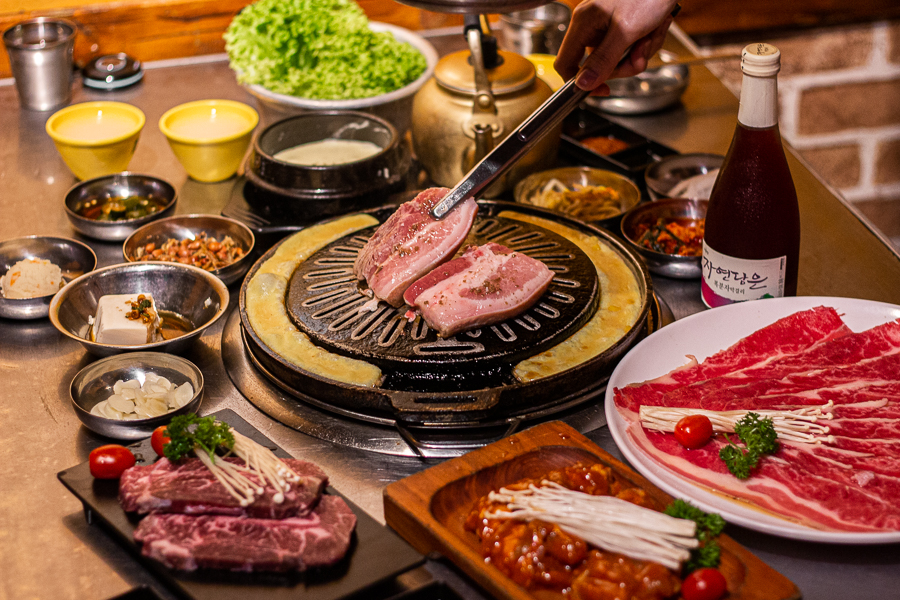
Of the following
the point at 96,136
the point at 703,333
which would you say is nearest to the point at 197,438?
the point at 703,333

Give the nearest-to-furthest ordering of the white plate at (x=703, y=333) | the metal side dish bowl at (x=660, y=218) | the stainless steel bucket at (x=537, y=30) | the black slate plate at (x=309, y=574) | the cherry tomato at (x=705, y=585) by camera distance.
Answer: the cherry tomato at (x=705, y=585) < the black slate plate at (x=309, y=574) < the white plate at (x=703, y=333) < the metal side dish bowl at (x=660, y=218) < the stainless steel bucket at (x=537, y=30)

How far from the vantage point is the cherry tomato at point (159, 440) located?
2.02m

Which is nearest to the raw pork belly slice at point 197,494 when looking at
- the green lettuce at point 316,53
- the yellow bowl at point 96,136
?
the yellow bowl at point 96,136

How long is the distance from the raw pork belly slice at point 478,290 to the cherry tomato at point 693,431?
22.6 inches

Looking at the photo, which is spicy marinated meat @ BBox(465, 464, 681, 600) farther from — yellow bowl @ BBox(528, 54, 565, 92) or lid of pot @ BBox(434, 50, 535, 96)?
yellow bowl @ BBox(528, 54, 565, 92)

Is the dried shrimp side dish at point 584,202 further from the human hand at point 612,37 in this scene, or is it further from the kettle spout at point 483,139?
the human hand at point 612,37

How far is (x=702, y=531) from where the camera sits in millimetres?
Result: 1732

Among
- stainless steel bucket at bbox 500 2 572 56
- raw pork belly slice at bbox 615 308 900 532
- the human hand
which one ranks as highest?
the human hand

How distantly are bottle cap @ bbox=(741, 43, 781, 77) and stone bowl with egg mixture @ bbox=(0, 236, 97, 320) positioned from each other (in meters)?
2.11

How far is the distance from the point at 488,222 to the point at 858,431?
133cm

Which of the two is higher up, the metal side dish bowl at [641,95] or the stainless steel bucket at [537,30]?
the stainless steel bucket at [537,30]

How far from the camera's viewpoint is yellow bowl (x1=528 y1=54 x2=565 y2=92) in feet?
11.7

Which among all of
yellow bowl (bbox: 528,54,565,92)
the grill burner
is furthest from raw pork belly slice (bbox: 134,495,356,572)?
yellow bowl (bbox: 528,54,565,92)

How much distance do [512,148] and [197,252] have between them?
1.15 m
